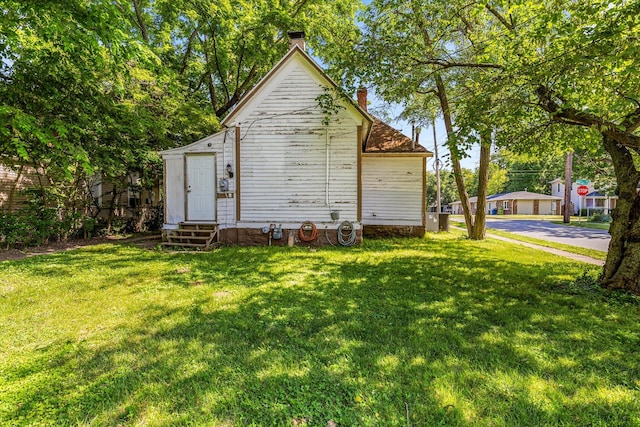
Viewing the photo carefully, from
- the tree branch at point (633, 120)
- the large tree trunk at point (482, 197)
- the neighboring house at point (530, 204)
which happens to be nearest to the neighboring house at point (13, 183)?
the tree branch at point (633, 120)

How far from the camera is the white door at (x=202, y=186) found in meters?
9.79

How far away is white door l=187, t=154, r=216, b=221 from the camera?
979 centimetres

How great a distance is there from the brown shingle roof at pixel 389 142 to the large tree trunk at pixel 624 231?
23.1 ft

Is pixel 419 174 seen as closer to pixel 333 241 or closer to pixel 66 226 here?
pixel 333 241

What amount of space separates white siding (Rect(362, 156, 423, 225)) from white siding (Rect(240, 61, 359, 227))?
10.6 ft

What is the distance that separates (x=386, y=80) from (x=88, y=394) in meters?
7.99

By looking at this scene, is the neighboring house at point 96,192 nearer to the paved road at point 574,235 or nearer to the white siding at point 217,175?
the white siding at point 217,175

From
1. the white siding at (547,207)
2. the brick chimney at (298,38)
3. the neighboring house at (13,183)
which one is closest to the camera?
the brick chimney at (298,38)

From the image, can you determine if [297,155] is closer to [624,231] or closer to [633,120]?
[633,120]

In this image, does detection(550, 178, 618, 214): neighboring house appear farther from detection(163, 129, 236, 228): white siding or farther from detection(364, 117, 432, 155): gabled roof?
detection(163, 129, 236, 228): white siding

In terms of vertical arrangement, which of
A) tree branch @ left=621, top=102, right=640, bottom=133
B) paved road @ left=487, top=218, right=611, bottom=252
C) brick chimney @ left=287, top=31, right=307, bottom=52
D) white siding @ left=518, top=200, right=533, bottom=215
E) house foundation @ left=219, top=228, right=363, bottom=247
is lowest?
paved road @ left=487, top=218, right=611, bottom=252

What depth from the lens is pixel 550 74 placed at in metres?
4.53

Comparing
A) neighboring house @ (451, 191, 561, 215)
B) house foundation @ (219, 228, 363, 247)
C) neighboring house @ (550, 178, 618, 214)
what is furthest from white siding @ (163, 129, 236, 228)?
neighboring house @ (451, 191, 561, 215)

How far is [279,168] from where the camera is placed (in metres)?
9.48
